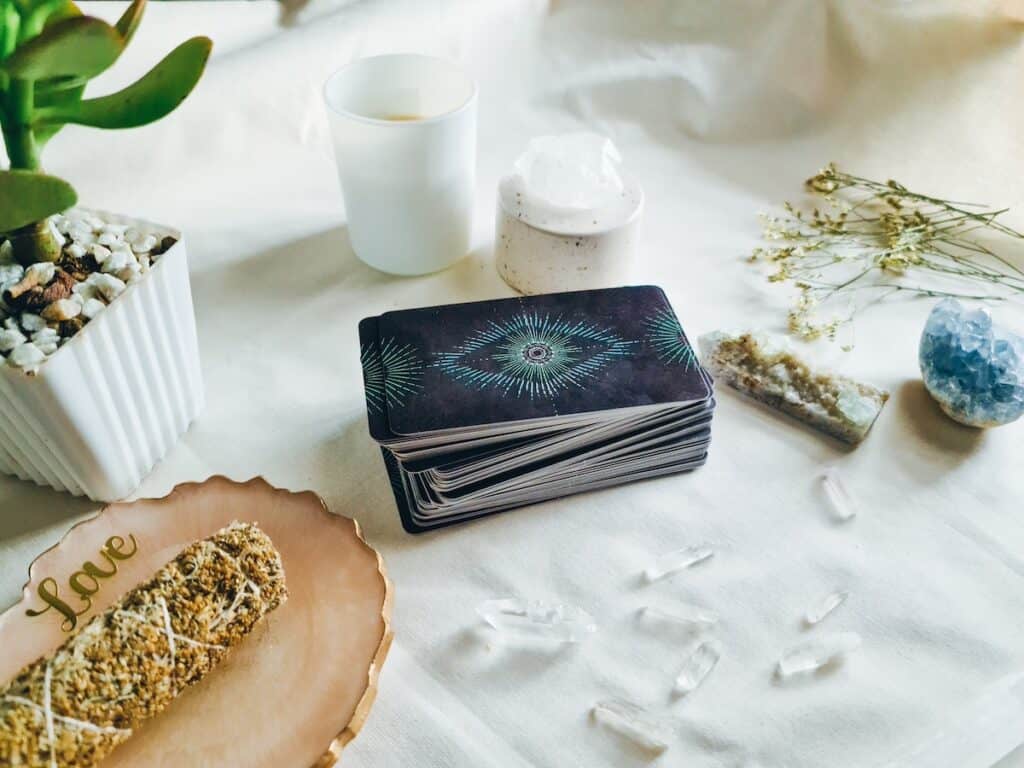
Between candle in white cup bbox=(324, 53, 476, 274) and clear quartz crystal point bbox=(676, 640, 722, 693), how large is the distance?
0.43 m

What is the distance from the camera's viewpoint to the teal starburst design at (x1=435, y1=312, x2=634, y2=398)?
60 centimetres

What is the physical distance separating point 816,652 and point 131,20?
54 cm

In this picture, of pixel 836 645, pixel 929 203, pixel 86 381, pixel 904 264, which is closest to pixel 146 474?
pixel 86 381

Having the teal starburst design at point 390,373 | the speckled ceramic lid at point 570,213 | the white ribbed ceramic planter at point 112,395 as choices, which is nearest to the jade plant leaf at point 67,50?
the white ribbed ceramic planter at point 112,395

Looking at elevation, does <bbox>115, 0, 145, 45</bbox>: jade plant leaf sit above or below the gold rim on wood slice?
above

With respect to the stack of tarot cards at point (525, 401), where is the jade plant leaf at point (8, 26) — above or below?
above

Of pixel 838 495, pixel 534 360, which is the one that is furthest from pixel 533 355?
pixel 838 495

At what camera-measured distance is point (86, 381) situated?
522mm

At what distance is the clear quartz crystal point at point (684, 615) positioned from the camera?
562 millimetres

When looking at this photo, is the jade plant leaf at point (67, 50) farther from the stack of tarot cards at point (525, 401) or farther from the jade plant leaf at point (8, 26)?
the stack of tarot cards at point (525, 401)

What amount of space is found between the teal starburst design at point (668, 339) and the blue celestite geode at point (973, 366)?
214 millimetres

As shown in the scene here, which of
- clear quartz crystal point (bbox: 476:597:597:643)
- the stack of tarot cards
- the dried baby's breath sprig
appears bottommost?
clear quartz crystal point (bbox: 476:597:597:643)

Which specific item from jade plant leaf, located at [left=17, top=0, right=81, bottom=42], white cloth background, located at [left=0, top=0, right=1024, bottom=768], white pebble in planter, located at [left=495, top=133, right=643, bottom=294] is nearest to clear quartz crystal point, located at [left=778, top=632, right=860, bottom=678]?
white cloth background, located at [left=0, top=0, right=1024, bottom=768]

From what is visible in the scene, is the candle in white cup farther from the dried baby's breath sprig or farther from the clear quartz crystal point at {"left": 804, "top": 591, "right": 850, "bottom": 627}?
the clear quartz crystal point at {"left": 804, "top": 591, "right": 850, "bottom": 627}
